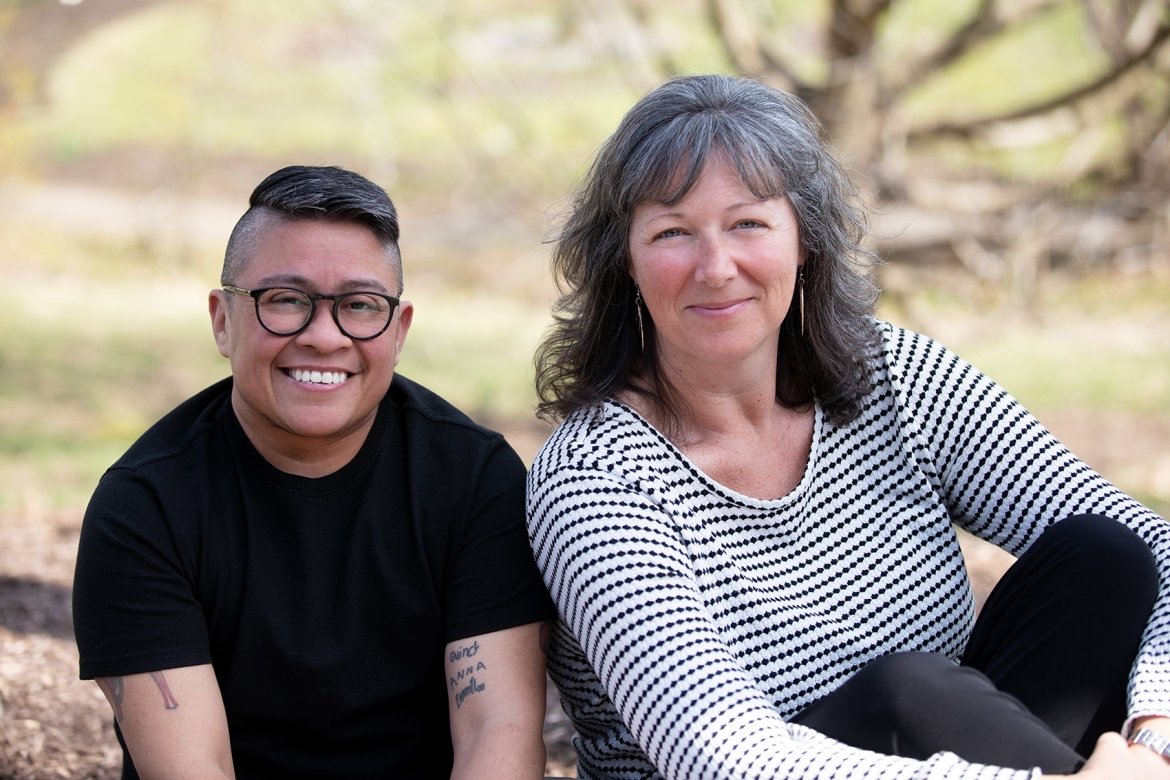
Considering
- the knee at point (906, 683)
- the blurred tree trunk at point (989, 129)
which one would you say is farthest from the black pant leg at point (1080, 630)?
the blurred tree trunk at point (989, 129)

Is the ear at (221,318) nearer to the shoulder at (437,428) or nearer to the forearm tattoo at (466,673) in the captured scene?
the shoulder at (437,428)

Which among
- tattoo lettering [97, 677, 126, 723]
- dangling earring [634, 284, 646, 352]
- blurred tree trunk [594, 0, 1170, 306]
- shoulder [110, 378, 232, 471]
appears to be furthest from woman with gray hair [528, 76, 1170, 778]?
blurred tree trunk [594, 0, 1170, 306]

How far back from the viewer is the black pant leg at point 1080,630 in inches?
100

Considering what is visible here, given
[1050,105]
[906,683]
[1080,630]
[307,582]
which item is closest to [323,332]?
[307,582]

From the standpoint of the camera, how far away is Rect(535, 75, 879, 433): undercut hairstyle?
101 inches

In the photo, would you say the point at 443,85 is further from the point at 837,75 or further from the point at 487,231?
the point at 487,231

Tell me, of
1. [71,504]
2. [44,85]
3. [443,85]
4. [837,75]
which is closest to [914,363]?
[71,504]

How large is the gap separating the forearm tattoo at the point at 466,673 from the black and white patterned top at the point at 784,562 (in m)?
0.18

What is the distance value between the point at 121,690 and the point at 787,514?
1221 millimetres

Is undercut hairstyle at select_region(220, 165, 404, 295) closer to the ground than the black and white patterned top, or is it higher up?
higher up

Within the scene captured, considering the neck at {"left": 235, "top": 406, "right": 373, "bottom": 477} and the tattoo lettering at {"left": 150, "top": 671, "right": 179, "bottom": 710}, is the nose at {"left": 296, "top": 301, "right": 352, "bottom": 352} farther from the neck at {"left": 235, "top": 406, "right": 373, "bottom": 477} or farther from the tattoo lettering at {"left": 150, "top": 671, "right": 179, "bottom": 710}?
the tattoo lettering at {"left": 150, "top": 671, "right": 179, "bottom": 710}

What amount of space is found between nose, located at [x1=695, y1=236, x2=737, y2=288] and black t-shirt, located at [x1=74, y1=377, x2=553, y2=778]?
A: 0.54 m

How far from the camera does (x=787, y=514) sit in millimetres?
2684

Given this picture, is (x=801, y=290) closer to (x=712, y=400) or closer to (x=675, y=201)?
(x=712, y=400)
